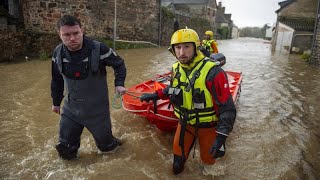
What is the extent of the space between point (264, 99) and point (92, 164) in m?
5.50

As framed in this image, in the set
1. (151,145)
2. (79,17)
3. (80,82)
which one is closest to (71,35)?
(80,82)

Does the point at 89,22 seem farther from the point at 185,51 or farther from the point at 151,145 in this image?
the point at 185,51

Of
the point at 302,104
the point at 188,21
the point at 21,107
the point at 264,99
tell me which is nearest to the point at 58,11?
the point at 21,107

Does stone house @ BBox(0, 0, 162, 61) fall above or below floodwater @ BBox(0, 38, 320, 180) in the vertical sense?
above

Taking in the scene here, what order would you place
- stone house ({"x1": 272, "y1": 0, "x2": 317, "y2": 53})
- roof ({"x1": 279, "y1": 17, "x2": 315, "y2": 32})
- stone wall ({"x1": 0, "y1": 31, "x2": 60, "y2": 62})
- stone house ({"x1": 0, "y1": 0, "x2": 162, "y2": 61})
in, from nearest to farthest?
stone wall ({"x1": 0, "y1": 31, "x2": 60, "y2": 62}) → stone house ({"x1": 0, "y1": 0, "x2": 162, "y2": 61}) → stone house ({"x1": 272, "y1": 0, "x2": 317, "y2": 53}) → roof ({"x1": 279, "y1": 17, "x2": 315, "y2": 32})

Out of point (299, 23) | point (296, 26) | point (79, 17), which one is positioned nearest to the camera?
point (79, 17)

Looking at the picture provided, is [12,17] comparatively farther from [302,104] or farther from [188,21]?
[188,21]

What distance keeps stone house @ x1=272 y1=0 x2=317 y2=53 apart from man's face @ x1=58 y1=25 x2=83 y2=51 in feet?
71.5

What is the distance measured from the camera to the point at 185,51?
302 cm

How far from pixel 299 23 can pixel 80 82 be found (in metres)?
23.9

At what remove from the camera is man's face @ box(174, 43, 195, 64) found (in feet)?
9.86

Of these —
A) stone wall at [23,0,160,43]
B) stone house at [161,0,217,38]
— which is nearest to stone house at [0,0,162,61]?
stone wall at [23,0,160,43]

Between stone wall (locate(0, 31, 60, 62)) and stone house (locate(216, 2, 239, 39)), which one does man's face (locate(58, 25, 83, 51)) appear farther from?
stone house (locate(216, 2, 239, 39))

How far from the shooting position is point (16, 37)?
11.2 meters
